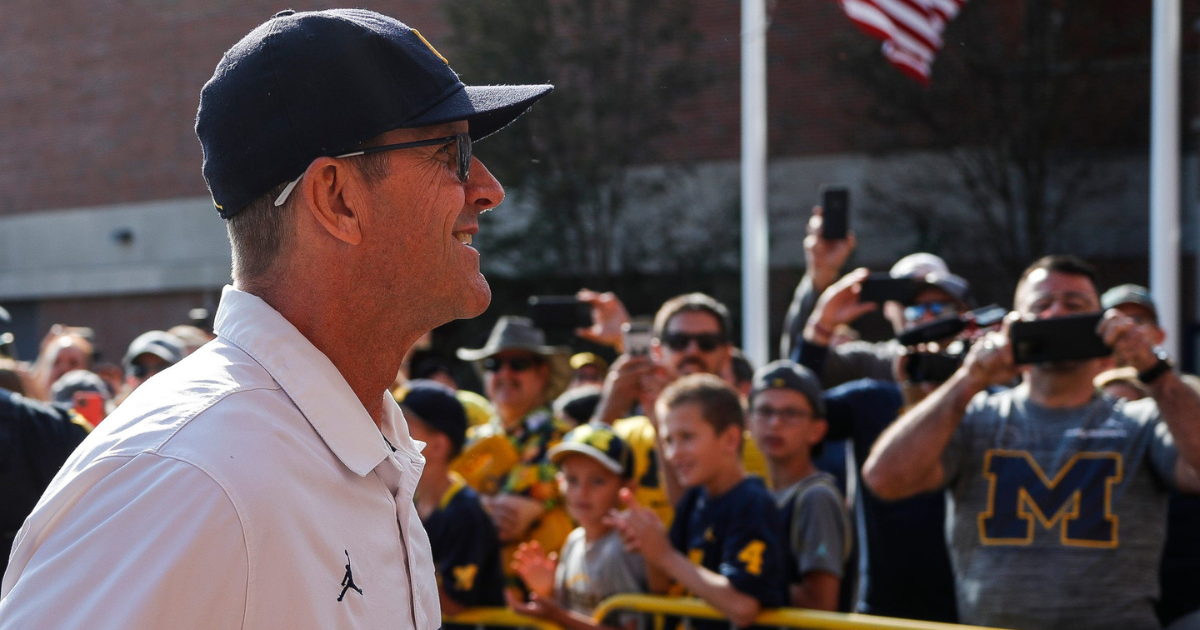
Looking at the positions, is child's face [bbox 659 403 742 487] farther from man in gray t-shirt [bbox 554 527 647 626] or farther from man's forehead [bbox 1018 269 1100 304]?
man's forehead [bbox 1018 269 1100 304]

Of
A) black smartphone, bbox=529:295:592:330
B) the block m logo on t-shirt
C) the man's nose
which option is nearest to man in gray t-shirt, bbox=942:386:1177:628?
the block m logo on t-shirt

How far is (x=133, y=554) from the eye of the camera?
1074 millimetres

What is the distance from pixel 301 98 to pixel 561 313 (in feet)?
14.1

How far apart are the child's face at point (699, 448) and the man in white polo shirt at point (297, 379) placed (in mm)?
2408

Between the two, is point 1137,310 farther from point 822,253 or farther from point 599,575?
point 599,575

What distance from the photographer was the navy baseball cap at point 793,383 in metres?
4.30

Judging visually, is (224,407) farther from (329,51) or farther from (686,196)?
(686,196)

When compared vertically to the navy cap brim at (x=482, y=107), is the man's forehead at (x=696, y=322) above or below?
below

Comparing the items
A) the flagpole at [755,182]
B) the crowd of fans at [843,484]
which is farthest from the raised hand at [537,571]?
the flagpole at [755,182]

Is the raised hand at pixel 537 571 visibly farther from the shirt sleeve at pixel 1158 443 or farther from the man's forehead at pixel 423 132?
the man's forehead at pixel 423 132

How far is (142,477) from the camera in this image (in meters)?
1.11

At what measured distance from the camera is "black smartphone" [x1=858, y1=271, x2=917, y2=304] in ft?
15.8

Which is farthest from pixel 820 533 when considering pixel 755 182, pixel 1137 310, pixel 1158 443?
pixel 755 182

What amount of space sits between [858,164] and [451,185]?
13542 millimetres
